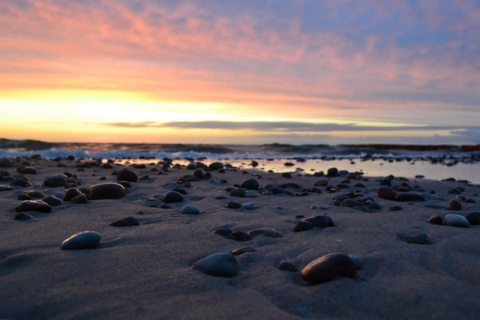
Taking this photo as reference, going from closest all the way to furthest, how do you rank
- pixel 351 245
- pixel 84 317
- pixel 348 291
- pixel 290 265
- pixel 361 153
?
pixel 84 317, pixel 348 291, pixel 290 265, pixel 351 245, pixel 361 153

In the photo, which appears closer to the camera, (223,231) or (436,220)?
(223,231)

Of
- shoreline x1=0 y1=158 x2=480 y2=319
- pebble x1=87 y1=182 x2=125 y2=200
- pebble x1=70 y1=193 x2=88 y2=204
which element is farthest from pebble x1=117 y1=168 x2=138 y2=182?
shoreline x1=0 y1=158 x2=480 y2=319

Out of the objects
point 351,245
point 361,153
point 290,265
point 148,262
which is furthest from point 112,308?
point 361,153

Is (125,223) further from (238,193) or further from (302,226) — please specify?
(238,193)

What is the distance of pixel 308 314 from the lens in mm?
1729

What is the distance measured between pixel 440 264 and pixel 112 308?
166 centimetres

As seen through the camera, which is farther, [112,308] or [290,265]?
[290,265]

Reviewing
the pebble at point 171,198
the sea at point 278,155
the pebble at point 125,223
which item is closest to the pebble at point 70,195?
the pebble at point 171,198

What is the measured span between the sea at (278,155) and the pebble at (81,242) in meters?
9.77

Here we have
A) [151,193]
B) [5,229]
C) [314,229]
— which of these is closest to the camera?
[5,229]

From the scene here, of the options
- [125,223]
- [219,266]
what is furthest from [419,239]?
[125,223]

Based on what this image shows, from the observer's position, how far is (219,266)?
212 centimetres

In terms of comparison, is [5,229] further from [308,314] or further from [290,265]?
[308,314]

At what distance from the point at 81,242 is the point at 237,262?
88cm
